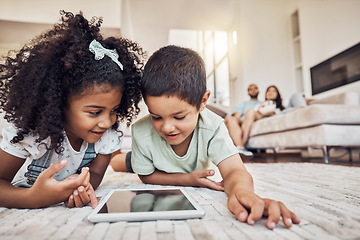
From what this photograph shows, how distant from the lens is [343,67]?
256 centimetres

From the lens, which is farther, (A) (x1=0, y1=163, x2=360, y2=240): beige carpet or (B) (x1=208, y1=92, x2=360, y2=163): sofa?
(B) (x1=208, y1=92, x2=360, y2=163): sofa

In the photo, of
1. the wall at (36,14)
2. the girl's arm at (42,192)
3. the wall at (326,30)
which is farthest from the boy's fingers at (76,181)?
the wall at (36,14)

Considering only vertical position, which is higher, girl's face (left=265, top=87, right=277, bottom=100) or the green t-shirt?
girl's face (left=265, top=87, right=277, bottom=100)

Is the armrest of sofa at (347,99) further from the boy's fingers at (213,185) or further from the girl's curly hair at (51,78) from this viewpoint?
the girl's curly hair at (51,78)

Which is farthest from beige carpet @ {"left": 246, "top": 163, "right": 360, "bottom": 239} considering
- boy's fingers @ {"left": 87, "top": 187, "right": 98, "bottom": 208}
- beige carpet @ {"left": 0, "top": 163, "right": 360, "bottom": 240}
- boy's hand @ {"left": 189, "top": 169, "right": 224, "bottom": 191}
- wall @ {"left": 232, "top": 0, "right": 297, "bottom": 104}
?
wall @ {"left": 232, "top": 0, "right": 297, "bottom": 104}

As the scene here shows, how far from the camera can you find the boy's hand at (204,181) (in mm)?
663

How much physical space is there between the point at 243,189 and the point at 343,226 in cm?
16

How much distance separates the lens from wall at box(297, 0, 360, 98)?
2.46 metres

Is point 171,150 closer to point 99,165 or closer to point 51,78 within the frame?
point 99,165

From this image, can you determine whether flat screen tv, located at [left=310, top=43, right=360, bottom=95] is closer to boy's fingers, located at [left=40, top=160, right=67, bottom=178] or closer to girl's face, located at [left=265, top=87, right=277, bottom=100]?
girl's face, located at [left=265, top=87, right=277, bottom=100]

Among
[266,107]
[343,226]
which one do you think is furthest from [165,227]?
[266,107]

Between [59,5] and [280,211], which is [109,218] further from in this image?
[59,5]

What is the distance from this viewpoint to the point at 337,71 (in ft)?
8.63

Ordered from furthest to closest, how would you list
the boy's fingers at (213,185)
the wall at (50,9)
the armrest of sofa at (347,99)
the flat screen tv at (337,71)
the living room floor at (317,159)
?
1. the wall at (50,9)
2. the flat screen tv at (337,71)
3. the armrest of sofa at (347,99)
4. the living room floor at (317,159)
5. the boy's fingers at (213,185)
